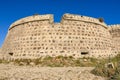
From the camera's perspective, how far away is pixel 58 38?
52.5 feet

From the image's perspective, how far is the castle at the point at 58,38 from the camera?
15727 mm

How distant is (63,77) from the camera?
29.3ft

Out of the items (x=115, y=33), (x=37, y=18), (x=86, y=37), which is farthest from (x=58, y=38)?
(x=115, y=33)

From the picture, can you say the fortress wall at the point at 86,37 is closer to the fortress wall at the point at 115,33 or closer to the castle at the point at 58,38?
the castle at the point at 58,38

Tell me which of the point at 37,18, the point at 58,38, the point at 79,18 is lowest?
the point at 58,38

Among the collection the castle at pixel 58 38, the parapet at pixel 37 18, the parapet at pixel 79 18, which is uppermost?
the parapet at pixel 37 18

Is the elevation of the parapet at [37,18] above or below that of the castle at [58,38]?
above

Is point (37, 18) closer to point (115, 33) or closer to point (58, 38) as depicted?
point (58, 38)

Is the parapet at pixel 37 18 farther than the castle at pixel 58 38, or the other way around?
the parapet at pixel 37 18

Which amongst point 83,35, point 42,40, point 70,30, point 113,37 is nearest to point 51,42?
point 42,40

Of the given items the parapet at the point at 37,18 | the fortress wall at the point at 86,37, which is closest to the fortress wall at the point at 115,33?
the fortress wall at the point at 86,37

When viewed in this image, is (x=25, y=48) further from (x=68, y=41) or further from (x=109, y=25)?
(x=109, y=25)

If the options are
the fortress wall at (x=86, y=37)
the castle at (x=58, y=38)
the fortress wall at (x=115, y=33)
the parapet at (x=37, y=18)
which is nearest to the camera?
the castle at (x=58, y=38)

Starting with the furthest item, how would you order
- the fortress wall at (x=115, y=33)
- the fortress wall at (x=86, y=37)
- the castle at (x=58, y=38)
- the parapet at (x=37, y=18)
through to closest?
the fortress wall at (x=115, y=33), the parapet at (x=37, y=18), the fortress wall at (x=86, y=37), the castle at (x=58, y=38)
